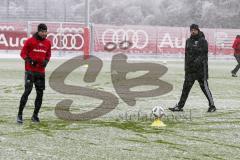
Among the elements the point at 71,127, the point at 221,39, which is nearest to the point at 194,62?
the point at 71,127

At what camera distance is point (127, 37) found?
45844 mm

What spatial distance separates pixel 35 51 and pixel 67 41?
104ft

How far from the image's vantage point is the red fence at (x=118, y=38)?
43469 millimetres

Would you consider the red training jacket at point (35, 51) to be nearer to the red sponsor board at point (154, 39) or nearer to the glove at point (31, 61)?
the glove at point (31, 61)

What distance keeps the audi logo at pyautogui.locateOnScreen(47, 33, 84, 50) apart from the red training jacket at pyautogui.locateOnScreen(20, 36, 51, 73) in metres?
31.3

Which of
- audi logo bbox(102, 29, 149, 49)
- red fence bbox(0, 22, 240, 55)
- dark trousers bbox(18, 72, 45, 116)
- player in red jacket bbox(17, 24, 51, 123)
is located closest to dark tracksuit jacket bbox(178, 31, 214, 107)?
player in red jacket bbox(17, 24, 51, 123)

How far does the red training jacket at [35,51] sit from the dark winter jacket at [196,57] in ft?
12.7

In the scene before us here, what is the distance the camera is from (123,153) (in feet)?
30.5

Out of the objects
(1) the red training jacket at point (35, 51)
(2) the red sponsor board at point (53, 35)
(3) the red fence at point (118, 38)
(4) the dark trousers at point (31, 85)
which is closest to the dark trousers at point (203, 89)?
(4) the dark trousers at point (31, 85)

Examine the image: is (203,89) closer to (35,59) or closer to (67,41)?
(35,59)

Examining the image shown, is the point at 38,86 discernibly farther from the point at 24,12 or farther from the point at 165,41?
the point at 24,12

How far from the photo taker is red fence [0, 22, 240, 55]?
43.5 metres

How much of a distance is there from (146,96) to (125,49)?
26.7 metres

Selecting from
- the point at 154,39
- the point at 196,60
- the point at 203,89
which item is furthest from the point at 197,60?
the point at 154,39
